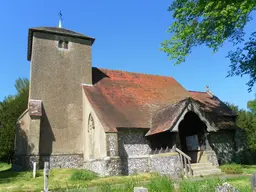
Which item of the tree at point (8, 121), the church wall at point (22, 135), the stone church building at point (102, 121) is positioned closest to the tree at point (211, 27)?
the stone church building at point (102, 121)

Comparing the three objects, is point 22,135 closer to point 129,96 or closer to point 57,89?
point 57,89

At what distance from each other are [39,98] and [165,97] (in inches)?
460

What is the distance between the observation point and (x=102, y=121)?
16.8 m

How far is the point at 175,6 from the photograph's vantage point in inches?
677

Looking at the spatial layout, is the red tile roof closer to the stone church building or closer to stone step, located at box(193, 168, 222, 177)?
the stone church building

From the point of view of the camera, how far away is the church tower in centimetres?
1909

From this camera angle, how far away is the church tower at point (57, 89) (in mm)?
19094

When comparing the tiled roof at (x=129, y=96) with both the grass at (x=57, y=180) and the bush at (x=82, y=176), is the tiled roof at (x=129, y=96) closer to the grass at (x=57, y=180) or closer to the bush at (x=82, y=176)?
the bush at (x=82, y=176)

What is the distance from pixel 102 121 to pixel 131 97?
5.67 metres

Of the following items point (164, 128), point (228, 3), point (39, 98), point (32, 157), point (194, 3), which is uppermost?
point (194, 3)

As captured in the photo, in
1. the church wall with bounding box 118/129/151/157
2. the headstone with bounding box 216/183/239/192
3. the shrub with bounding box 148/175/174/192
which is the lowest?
the shrub with bounding box 148/175/174/192

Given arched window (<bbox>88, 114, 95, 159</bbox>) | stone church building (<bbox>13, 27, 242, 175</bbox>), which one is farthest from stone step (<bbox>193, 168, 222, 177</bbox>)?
arched window (<bbox>88, 114, 95, 159</bbox>)

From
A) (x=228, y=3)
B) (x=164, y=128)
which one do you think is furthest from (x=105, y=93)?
(x=228, y=3)

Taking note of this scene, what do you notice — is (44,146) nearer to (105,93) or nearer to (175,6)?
(105,93)
